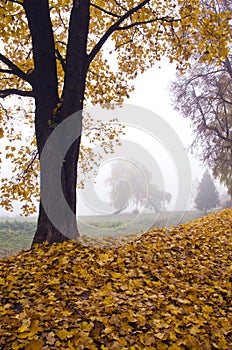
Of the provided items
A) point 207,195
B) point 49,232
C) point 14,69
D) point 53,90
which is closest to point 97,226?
point 49,232

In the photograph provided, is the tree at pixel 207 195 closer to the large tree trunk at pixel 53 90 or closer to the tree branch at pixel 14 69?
the large tree trunk at pixel 53 90

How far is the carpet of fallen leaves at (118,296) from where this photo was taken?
130 inches

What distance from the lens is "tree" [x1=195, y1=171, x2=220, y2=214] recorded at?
31.7 metres

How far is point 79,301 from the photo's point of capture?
3.91 metres

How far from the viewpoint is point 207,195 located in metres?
31.7

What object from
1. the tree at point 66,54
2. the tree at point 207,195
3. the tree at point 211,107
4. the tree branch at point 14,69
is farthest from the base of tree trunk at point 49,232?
the tree at point 207,195

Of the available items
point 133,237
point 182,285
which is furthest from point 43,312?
point 133,237

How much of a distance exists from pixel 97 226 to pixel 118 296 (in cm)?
504

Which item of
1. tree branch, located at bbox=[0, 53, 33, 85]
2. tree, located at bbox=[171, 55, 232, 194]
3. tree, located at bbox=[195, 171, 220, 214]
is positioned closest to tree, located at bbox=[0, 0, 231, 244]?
tree branch, located at bbox=[0, 53, 33, 85]

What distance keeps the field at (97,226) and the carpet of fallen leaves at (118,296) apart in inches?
68.1

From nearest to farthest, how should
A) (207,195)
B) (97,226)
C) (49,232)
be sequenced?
(49,232), (97,226), (207,195)

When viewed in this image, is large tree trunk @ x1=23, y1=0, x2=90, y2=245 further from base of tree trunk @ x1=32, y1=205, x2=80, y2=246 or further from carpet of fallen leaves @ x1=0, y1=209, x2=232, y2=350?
carpet of fallen leaves @ x1=0, y1=209, x2=232, y2=350

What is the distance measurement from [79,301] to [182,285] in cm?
159

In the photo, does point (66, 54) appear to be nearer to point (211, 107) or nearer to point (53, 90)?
point (53, 90)
